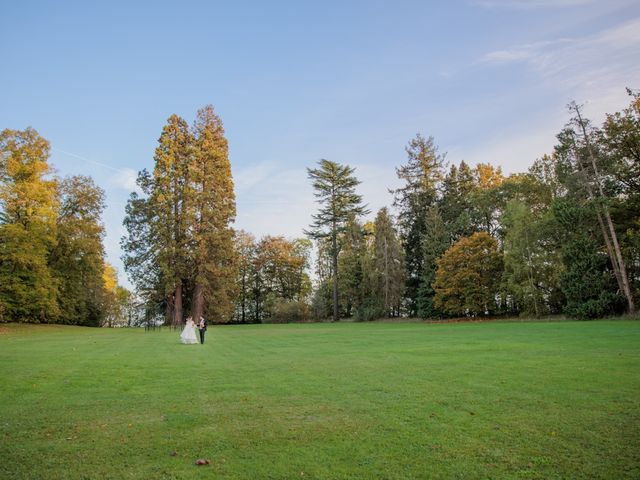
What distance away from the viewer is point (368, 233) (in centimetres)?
5534

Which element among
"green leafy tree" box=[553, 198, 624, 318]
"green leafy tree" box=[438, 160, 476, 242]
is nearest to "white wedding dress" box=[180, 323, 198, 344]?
"green leafy tree" box=[553, 198, 624, 318]

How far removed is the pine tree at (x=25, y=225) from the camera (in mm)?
33188

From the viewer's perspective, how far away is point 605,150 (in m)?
31.4

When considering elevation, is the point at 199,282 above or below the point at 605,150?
below

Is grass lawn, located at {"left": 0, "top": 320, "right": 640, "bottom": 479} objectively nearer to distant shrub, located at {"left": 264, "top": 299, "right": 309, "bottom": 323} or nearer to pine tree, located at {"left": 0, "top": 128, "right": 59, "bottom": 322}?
pine tree, located at {"left": 0, "top": 128, "right": 59, "bottom": 322}

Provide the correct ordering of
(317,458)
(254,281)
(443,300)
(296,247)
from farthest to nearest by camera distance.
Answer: (296,247) < (254,281) < (443,300) < (317,458)

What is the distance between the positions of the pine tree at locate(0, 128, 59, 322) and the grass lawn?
2768 cm

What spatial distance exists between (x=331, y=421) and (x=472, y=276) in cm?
3705

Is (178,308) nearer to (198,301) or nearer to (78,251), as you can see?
(198,301)

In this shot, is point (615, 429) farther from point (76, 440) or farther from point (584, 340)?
point (584, 340)

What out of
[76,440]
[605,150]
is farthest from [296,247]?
[76,440]

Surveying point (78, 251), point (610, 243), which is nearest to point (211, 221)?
point (78, 251)

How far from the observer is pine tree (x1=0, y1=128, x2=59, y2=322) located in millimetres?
33188

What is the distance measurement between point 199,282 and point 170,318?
6.56 meters
